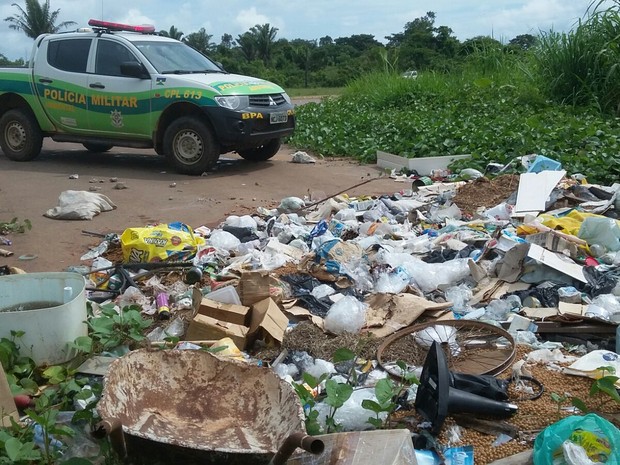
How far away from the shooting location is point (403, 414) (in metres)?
3.60

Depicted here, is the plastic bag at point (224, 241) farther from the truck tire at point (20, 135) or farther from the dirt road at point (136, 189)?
the truck tire at point (20, 135)

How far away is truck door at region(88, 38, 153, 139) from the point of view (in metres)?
10.2

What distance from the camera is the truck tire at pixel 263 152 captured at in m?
11.2

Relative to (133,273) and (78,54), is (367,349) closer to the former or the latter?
(133,273)

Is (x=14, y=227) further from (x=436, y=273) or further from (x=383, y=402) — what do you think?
(x=383, y=402)

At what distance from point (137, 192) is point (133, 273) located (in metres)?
3.52

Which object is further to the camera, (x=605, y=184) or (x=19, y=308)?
(x=605, y=184)

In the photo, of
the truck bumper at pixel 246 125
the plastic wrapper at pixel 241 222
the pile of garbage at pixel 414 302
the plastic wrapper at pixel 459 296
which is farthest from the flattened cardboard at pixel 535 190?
the truck bumper at pixel 246 125

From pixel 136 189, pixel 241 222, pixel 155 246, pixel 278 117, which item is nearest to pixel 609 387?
pixel 155 246

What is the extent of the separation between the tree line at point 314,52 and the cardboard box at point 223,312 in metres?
17.4

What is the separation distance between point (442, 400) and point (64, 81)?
9.05m

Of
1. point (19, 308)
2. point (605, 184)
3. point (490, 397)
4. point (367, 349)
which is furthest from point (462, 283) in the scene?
point (605, 184)

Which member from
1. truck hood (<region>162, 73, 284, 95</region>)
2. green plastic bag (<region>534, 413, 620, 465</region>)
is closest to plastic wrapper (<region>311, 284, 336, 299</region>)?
green plastic bag (<region>534, 413, 620, 465</region>)

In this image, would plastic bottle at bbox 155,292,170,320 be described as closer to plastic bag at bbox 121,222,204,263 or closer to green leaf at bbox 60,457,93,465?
plastic bag at bbox 121,222,204,263
